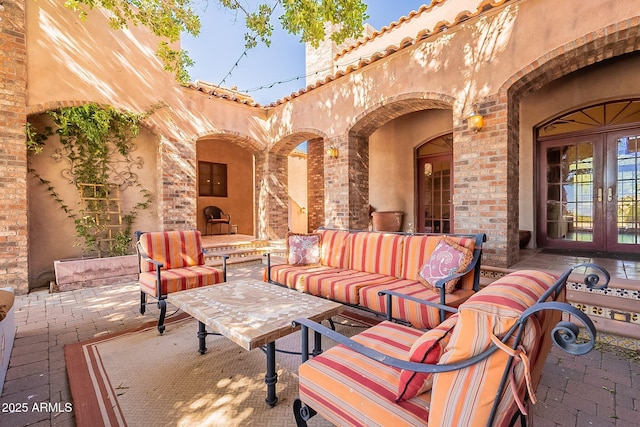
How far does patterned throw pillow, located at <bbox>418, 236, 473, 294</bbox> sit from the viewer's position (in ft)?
8.79

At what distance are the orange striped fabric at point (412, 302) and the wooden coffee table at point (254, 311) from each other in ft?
1.81

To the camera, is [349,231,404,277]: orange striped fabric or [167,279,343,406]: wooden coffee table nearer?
[167,279,343,406]: wooden coffee table

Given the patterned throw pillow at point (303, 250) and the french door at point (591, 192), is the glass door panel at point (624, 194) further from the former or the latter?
the patterned throw pillow at point (303, 250)

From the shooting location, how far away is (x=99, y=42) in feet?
17.1

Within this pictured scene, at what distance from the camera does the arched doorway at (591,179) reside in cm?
473

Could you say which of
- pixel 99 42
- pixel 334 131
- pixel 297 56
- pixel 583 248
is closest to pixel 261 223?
pixel 334 131

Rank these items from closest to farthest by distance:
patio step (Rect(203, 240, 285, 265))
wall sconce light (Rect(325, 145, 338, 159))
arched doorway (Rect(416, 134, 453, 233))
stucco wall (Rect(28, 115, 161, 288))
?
stucco wall (Rect(28, 115, 161, 288))
wall sconce light (Rect(325, 145, 338, 159))
patio step (Rect(203, 240, 285, 265))
arched doorway (Rect(416, 134, 453, 233))

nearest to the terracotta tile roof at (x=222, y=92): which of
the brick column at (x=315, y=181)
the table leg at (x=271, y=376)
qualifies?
the brick column at (x=315, y=181)

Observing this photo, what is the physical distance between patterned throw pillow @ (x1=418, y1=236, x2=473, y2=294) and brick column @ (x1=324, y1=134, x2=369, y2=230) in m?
2.84

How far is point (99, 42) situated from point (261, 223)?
15.0 ft

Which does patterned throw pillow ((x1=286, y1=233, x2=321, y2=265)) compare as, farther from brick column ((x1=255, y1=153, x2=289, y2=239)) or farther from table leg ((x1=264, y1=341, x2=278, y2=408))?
brick column ((x1=255, y1=153, x2=289, y2=239))

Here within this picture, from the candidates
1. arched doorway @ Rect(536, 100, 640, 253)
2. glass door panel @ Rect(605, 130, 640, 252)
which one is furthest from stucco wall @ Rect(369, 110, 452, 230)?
glass door panel @ Rect(605, 130, 640, 252)

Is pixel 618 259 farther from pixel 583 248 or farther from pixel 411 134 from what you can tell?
pixel 411 134

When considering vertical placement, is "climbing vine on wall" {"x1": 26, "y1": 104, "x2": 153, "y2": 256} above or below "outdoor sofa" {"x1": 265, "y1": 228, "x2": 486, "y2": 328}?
above
